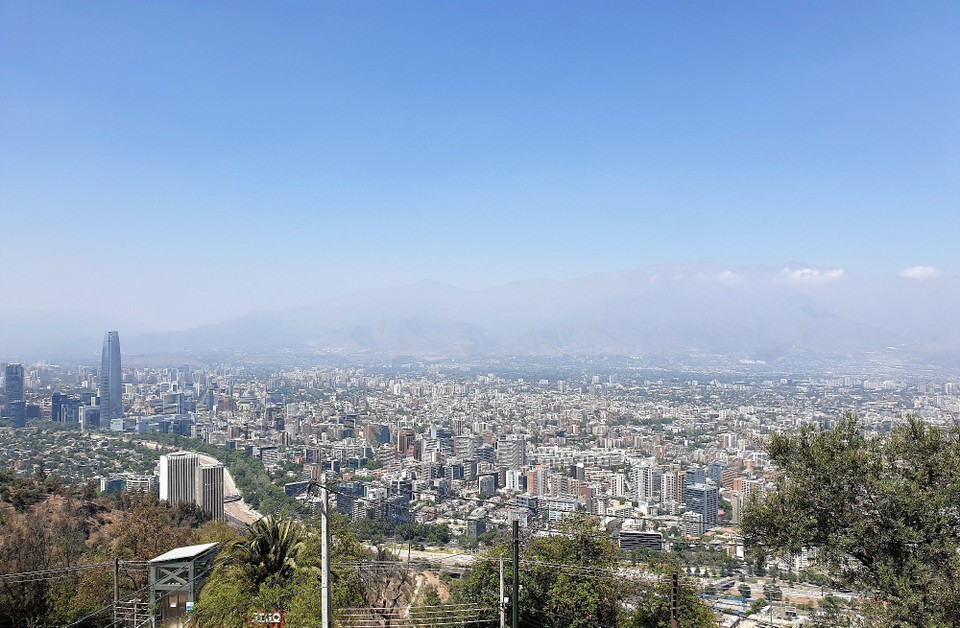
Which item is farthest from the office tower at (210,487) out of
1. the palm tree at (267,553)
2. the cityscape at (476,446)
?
the palm tree at (267,553)

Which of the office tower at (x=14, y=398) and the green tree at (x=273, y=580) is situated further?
the office tower at (x=14, y=398)

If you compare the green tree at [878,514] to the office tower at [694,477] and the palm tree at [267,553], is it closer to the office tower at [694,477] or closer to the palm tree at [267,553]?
the palm tree at [267,553]

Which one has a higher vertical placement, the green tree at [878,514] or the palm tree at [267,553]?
the green tree at [878,514]

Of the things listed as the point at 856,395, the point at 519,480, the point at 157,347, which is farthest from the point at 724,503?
the point at 157,347

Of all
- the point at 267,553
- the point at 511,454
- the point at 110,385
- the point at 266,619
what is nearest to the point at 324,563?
the point at 266,619

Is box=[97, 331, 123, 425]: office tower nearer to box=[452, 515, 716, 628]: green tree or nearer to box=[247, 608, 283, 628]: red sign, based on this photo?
box=[452, 515, 716, 628]: green tree

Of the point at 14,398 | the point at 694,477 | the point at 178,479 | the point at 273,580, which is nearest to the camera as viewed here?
the point at 273,580

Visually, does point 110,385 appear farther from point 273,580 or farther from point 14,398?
point 273,580

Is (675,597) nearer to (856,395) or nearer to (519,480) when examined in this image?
(519,480)
